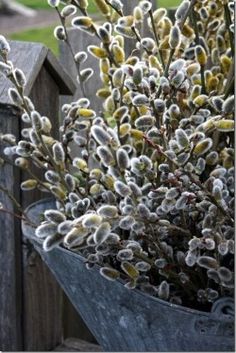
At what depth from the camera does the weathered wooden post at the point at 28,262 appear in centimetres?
199

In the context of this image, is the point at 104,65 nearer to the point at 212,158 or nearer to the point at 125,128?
the point at 125,128

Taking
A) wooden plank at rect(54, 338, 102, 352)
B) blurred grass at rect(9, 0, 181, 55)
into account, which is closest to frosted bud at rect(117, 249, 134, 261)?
wooden plank at rect(54, 338, 102, 352)

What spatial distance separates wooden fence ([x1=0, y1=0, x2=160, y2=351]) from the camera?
1988 millimetres

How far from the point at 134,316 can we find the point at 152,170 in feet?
0.89

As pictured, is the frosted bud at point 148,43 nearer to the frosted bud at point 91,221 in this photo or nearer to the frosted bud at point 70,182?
the frosted bud at point 70,182

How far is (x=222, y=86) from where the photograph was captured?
1763 mm

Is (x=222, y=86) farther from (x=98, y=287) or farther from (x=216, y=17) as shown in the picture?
(x=98, y=287)

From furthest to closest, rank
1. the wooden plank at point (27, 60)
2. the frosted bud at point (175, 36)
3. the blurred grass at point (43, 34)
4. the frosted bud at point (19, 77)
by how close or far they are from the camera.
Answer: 1. the blurred grass at point (43, 34)
2. the wooden plank at point (27, 60)
3. the frosted bud at point (19, 77)
4. the frosted bud at point (175, 36)

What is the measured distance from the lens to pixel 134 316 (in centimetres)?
153

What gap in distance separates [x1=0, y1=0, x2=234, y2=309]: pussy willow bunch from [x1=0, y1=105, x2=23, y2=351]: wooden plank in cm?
20

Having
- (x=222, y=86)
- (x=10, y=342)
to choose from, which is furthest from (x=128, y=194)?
(x=10, y=342)

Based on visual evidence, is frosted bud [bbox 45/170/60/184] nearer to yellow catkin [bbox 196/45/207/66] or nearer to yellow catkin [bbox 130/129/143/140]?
yellow catkin [bbox 130/129/143/140]

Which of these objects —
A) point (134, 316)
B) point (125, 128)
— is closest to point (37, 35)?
point (125, 128)

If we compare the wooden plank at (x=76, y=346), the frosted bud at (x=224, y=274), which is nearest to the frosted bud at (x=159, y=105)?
the frosted bud at (x=224, y=274)
